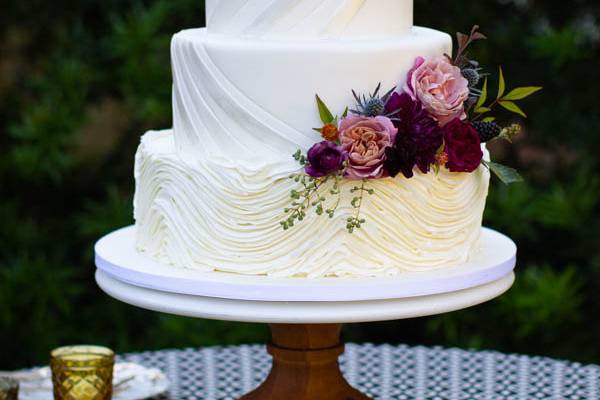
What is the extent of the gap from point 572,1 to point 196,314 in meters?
2.59

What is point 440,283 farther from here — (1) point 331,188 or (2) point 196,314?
(2) point 196,314

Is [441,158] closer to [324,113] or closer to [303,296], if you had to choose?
[324,113]

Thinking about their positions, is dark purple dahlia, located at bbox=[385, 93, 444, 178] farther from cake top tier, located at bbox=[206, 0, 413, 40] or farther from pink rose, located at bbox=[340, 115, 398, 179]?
cake top tier, located at bbox=[206, 0, 413, 40]

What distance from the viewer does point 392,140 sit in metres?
2.68

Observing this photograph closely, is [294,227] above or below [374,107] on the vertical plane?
below

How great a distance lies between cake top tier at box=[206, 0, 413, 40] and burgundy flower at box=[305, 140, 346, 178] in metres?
0.29

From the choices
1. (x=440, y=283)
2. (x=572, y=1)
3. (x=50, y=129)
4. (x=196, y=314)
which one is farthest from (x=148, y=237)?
(x=572, y=1)

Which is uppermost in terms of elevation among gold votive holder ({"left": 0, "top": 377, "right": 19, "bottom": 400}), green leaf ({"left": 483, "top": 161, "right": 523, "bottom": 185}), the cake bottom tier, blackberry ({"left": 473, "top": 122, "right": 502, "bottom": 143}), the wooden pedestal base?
blackberry ({"left": 473, "top": 122, "right": 502, "bottom": 143})

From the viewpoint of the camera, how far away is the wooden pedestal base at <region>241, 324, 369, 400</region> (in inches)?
118

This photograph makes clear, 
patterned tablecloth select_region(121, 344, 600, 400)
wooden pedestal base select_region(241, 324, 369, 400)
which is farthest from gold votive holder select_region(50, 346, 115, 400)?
wooden pedestal base select_region(241, 324, 369, 400)

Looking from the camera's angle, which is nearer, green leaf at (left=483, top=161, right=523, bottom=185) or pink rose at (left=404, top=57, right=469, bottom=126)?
pink rose at (left=404, top=57, right=469, bottom=126)

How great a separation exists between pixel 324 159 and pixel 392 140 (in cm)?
16

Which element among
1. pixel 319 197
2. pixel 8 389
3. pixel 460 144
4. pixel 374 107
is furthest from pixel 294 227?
pixel 8 389

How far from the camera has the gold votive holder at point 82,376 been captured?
10.4 ft
